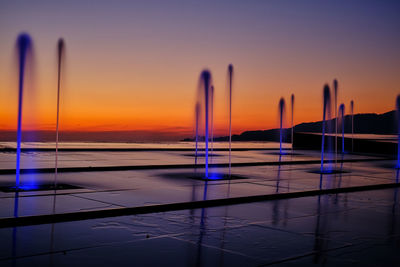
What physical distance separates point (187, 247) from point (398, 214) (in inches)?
176

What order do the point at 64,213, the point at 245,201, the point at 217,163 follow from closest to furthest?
1. the point at 64,213
2. the point at 245,201
3. the point at 217,163

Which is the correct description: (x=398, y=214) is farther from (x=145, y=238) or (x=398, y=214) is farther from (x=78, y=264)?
(x=78, y=264)

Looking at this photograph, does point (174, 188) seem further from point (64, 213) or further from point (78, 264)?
point (78, 264)

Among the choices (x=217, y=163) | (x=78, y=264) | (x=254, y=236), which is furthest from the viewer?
(x=217, y=163)

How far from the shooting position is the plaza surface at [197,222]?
5.57 metres

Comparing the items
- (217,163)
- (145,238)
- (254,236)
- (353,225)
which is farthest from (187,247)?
(217,163)

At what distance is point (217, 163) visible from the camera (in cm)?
1756

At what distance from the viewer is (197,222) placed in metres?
7.50

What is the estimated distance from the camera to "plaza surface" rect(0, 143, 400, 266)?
5570 mm

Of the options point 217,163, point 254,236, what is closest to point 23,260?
point 254,236

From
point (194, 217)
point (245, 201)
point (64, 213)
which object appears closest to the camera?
point (64, 213)

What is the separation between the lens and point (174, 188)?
10.6m

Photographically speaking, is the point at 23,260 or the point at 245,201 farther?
the point at 245,201

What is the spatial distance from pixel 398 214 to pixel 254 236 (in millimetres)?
3392
